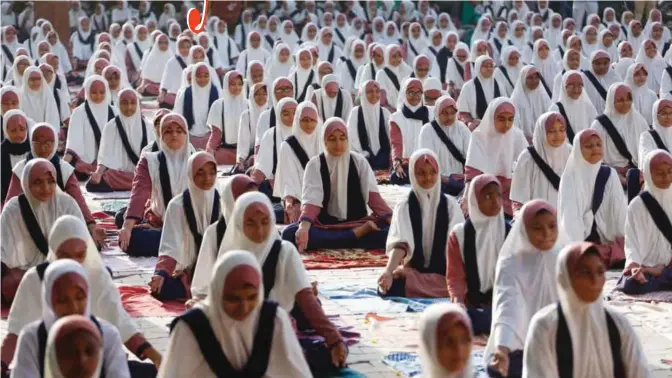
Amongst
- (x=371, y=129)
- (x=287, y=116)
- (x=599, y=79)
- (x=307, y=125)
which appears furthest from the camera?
(x=599, y=79)

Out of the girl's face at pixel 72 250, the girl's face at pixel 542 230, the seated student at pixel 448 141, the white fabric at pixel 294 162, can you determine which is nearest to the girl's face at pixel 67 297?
the girl's face at pixel 72 250

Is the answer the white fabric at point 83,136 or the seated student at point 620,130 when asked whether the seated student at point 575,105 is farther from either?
the white fabric at point 83,136

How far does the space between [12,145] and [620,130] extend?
4.13m

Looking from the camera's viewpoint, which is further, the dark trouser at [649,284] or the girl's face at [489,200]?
the dark trouser at [649,284]

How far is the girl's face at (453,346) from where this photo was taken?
14.5 feet

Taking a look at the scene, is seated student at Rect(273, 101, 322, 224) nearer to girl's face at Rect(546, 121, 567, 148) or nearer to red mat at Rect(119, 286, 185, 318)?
girl's face at Rect(546, 121, 567, 148)

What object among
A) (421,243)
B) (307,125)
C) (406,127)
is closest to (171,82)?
(406,127)

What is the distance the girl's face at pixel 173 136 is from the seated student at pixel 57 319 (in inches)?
147

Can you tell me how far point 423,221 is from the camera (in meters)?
7.34

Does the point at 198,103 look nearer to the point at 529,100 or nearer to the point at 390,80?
the point at 390,80

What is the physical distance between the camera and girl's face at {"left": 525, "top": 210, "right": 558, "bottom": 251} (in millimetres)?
5711

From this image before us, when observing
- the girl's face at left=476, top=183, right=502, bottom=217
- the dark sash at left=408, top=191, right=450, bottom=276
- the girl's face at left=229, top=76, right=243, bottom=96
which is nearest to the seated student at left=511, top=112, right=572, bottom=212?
the dark sash at left=408, top=191, right=450, bottom=276

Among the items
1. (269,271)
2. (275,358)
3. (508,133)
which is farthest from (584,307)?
(508,133)

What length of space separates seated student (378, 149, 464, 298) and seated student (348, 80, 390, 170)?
446 cm
